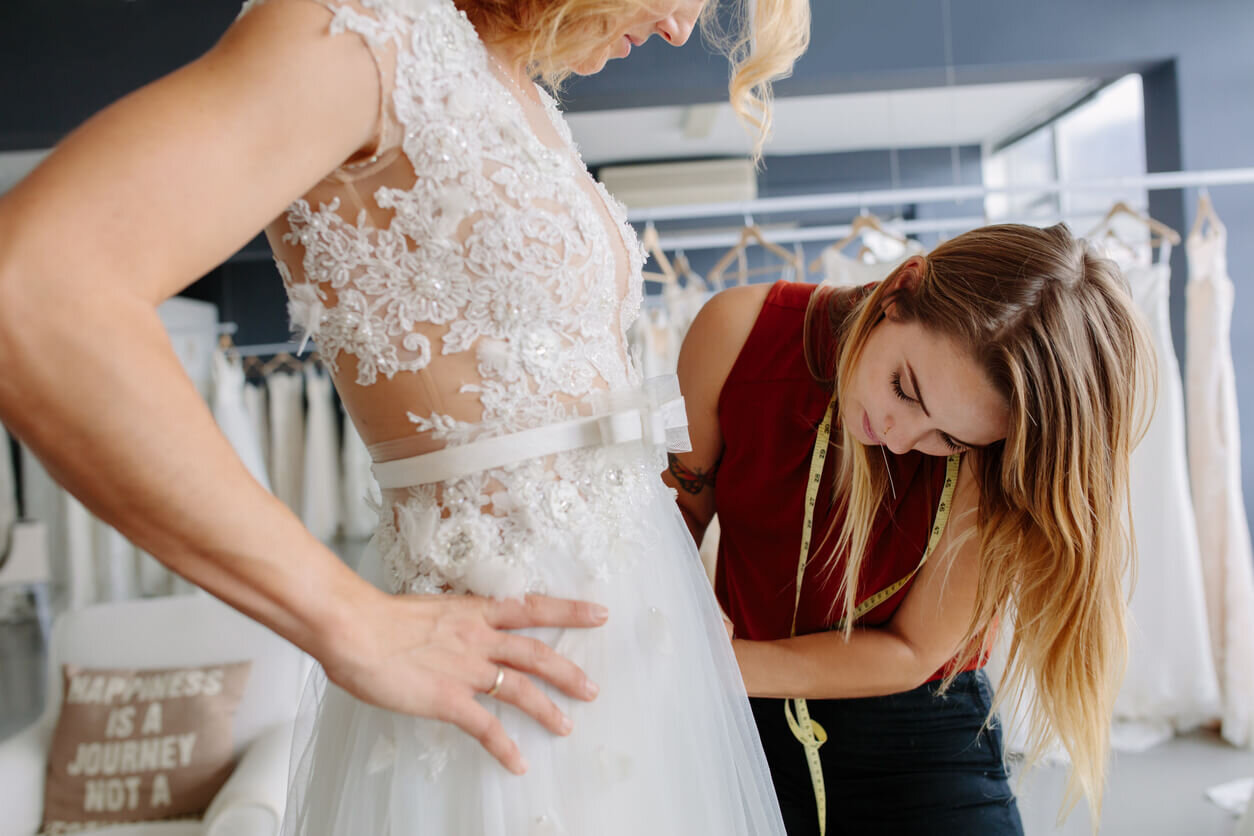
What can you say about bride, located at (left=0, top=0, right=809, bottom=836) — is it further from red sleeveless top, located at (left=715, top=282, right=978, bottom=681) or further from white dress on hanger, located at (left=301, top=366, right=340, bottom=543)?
white dress on hanger, located at (left=301, top=366, right=340, bottom=543)

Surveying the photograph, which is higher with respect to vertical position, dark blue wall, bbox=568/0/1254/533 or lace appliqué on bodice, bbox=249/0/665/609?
dark blue wall, bbox=568/0/1254/533

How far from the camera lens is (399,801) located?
0.67 meters

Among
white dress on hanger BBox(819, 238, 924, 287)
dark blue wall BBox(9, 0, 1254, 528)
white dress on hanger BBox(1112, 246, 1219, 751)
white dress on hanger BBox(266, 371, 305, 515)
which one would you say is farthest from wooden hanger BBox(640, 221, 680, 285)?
white dress on hanger BBox(266, 371, 305, 515)

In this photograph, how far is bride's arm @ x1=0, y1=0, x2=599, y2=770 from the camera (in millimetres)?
446

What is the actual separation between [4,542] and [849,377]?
6.08 metres

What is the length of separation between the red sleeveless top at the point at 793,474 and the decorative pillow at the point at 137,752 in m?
1.76

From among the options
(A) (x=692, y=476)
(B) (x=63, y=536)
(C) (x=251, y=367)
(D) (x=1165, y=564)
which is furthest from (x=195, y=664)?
(C) (x=251, y=367)

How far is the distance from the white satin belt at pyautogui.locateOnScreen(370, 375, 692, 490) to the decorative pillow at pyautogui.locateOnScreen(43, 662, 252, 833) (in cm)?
194

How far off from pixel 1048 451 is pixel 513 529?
65 cm

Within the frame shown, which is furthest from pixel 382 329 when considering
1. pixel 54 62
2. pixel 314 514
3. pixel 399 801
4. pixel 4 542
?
pixel 4 542

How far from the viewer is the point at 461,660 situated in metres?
0.62

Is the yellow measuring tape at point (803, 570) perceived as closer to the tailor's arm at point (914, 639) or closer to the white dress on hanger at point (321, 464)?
the tailor's arm at point (914, 639)

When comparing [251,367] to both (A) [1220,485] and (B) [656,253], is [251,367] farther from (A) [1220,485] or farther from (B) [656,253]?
(A) [1220,485]

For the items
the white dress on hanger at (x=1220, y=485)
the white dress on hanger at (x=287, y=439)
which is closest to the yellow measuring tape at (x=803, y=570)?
the white dress on hanger at (x=1220, y=485)
